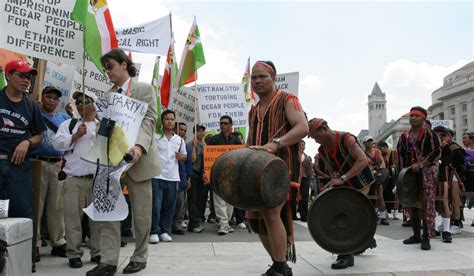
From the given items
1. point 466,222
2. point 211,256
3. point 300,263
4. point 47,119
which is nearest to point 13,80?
point 47,119

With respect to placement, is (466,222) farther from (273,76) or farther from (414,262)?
(273,76)

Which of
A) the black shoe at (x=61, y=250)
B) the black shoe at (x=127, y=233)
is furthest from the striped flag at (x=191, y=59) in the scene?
the black shoe at (x=61, y=250)

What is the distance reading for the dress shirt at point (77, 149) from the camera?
17.2 feet

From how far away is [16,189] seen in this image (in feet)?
14.1

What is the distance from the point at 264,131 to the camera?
4.36 m

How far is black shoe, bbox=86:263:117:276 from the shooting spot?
430 cm

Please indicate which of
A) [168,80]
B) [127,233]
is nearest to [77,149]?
[127,233]

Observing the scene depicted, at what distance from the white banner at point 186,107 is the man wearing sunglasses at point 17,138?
5387mm

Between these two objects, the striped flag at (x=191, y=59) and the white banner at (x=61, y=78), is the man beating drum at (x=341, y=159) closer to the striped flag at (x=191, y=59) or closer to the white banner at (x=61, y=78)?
the white banner at (x=61, y=78)

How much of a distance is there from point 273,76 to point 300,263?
7.11 feet

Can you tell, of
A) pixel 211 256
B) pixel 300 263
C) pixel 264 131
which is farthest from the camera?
pixel 211 256

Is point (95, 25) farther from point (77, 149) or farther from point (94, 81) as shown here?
point (94, 81)

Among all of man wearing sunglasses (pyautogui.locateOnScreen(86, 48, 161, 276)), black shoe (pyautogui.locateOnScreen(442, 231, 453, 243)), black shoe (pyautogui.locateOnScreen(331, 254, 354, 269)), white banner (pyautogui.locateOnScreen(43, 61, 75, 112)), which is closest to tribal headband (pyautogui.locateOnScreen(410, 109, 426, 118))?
black shoe (pyautogui.locateOnScreen(442, 231, 453, 243))

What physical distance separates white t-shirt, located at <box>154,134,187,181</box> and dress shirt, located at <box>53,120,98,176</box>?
2.23 m
